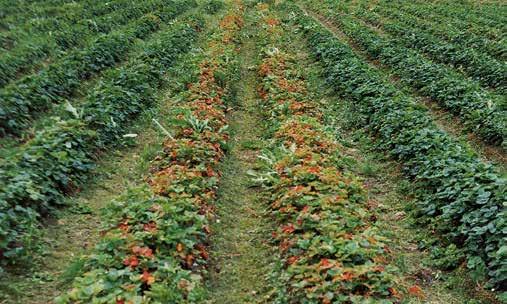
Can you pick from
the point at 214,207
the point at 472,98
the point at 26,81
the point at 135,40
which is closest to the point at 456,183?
the point at 214,207

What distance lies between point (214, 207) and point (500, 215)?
414 cm

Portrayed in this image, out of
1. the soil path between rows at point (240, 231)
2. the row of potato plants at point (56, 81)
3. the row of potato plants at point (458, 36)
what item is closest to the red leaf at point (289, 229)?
the soil path between rows at point (240, 231)

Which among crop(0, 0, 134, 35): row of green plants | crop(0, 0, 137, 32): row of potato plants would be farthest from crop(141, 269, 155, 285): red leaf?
crop(0, 0, 137, 32): row of potato plants

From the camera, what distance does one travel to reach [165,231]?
6.18 m

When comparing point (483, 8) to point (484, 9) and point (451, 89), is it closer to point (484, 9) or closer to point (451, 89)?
point (484, 9)

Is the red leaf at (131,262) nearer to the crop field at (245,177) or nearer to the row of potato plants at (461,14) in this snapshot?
the crop field at (245,177)

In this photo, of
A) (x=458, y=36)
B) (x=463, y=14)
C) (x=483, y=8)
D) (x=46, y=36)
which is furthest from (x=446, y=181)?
(x=483, y=8)

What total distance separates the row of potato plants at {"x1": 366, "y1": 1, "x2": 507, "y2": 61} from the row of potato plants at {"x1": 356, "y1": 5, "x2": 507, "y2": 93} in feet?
1.15

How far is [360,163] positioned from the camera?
1012 cm

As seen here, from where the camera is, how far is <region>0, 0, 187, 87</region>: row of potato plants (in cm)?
1317

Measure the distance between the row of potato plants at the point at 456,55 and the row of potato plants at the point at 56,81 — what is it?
35.3 feet

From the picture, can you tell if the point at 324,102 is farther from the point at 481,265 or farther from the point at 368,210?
the point at 481,265

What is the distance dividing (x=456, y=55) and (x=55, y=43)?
44.3 feet

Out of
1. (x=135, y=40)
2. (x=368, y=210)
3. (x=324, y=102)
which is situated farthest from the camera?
(x=135, y=40)
